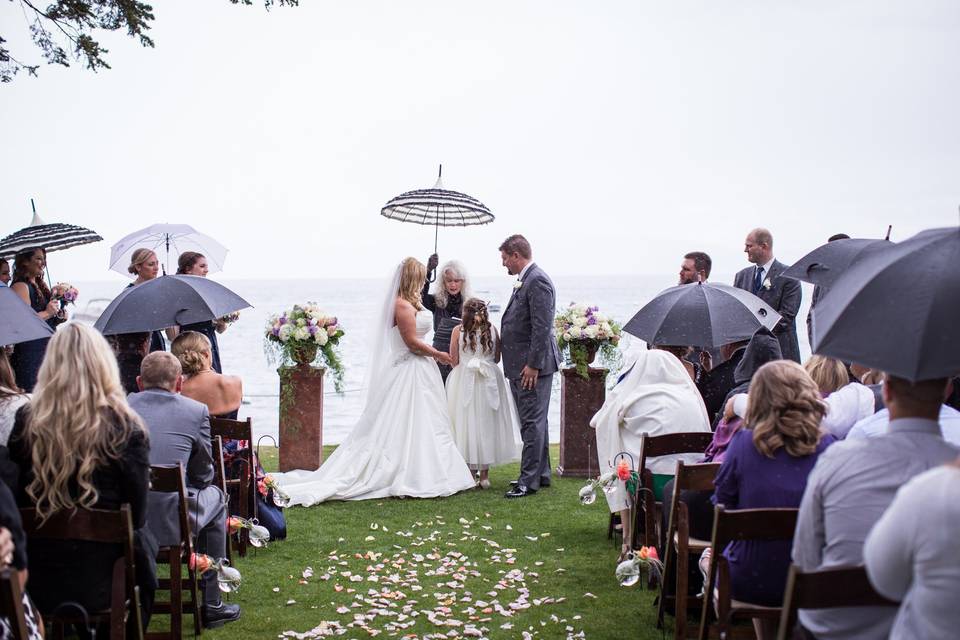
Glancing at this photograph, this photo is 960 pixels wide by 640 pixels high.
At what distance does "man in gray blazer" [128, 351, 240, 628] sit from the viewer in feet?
14.3

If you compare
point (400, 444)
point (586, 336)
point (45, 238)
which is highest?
point (45, 238)

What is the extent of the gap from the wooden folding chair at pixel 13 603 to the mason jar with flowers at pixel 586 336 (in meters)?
6.36

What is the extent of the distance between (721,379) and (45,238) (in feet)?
17.4

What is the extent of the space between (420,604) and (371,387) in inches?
135

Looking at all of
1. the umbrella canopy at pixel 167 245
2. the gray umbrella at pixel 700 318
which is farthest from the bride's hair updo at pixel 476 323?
the gray umbrella at pixel 700 318

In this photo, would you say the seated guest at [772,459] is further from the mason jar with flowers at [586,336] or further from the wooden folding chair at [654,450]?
the mason jar with flowers at [586,336]

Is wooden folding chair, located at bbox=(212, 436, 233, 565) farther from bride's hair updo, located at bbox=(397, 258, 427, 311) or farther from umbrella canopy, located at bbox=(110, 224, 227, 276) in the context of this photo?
umbrella canopy, located at bbox=(110, 224, 227, 276)

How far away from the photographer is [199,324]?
264 inches

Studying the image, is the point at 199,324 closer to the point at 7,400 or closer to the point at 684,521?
the point at 7,400

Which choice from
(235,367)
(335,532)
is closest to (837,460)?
(335,532)

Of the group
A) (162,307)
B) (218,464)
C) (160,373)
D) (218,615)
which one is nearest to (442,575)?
(218,615)

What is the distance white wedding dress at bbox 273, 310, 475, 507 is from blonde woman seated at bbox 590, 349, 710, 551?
2521 millimetres

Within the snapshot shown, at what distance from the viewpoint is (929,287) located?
271cm

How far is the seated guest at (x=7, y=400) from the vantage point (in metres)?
3.82
